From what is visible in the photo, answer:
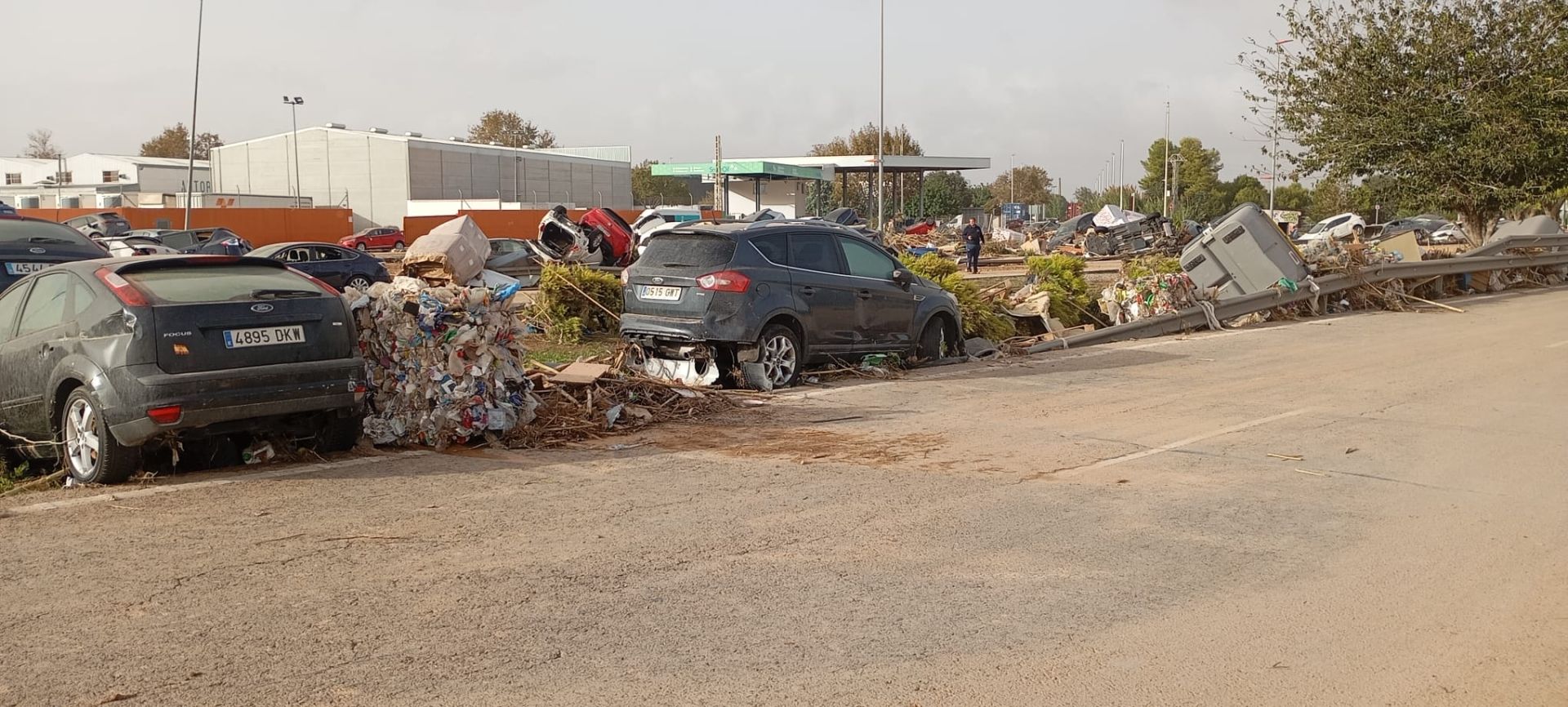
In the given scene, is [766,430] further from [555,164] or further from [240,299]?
→ [555,164]

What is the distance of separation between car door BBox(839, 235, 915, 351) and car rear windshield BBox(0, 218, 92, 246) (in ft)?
26.5

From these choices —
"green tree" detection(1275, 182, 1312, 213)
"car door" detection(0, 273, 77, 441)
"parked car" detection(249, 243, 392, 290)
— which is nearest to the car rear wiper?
"car door" detection(0, 273, 77, 441)

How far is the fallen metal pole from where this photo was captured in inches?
680

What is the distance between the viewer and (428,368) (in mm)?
9117

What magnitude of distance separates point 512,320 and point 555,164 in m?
80.4

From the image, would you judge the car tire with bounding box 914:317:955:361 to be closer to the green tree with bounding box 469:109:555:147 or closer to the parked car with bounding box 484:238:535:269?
the parked car with bounding box 484:238:535:269

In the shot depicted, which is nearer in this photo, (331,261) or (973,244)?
(331,261)

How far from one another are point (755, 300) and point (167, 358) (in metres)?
5.76

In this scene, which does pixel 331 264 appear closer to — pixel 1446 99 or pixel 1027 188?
pixel 1446 99

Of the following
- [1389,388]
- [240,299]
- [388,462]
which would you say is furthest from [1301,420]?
[240,299]

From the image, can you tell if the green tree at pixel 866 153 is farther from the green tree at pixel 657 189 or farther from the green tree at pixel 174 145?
the green tree at pixel 174 145

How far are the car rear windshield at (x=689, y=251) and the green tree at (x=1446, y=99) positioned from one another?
75.4 ft

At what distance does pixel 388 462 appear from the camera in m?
8.43

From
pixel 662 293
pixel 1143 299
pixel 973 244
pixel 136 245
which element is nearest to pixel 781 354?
pixel 662 293
